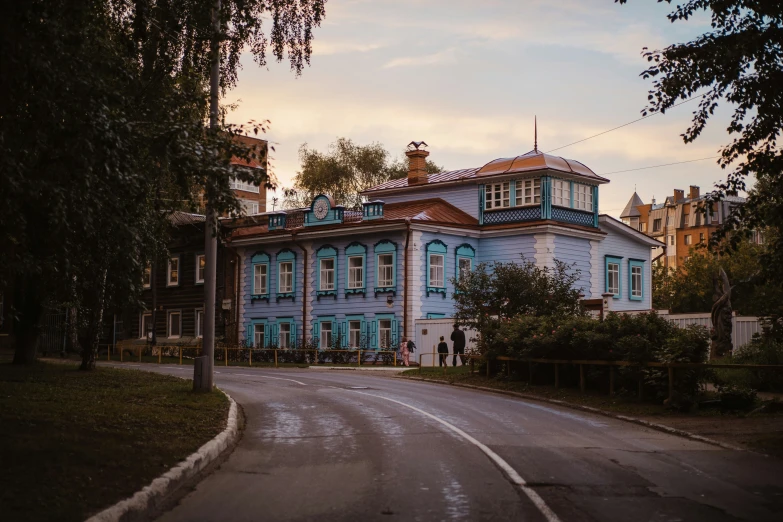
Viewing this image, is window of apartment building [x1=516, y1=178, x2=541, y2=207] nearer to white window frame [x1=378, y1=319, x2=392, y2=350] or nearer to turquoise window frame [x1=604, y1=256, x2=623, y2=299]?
turquoise window frame [x1=604, y1=256, x2=623, y2=299]

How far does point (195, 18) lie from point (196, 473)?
752 cm

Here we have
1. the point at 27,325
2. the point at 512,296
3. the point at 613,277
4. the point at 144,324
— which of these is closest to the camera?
the point at 27,325

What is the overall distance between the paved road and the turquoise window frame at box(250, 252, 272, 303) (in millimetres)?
32964

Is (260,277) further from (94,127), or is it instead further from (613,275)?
(94,127)

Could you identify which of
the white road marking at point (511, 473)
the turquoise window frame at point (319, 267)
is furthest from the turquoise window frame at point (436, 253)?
the white road marking at point (511, 473)

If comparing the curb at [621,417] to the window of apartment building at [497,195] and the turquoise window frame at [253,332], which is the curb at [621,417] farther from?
the turquoise window frame at [253,332]

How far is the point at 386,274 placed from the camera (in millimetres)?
48031

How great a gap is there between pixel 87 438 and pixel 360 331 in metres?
36.1

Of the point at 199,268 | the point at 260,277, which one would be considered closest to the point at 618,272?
the point at 260,277

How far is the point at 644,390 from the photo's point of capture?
22188mm

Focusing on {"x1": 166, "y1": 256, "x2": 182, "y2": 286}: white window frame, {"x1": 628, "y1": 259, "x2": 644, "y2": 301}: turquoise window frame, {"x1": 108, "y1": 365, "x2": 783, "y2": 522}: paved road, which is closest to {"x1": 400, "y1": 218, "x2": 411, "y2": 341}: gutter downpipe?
{"x1": 628, "y1": 259, "x2": 644, "y2": 301}: turquoise window frame

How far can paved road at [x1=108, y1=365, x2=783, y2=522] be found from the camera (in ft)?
31.1

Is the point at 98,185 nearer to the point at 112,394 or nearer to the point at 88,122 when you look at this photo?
the point at 88,122

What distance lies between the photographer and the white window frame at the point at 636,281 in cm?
5431
